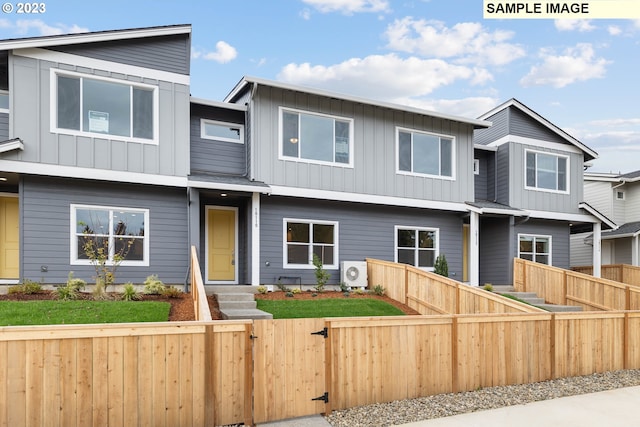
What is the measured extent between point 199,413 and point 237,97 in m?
10.4

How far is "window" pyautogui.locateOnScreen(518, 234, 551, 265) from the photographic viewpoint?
1753 centimetres

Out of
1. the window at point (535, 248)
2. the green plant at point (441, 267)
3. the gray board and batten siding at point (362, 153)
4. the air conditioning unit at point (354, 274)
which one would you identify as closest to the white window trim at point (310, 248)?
the air conditioning unit at point (354, 274)

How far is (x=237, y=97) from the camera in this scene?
1392 cm

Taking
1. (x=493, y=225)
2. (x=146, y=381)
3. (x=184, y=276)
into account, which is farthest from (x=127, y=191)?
(x=493, y=225)

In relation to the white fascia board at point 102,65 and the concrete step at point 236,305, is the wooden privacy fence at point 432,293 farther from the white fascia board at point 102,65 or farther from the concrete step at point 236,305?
the white fascia board at point 102,65

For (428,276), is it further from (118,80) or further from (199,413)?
(118,80)

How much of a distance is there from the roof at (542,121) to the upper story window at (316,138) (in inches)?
277

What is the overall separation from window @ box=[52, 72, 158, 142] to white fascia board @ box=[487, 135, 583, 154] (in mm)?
12418

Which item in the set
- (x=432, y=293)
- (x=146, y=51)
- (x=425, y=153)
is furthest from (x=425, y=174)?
(x=146, y=51)

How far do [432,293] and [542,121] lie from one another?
32.9ft

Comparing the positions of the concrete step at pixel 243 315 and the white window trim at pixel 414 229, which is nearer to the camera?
the concrete step at pixel 243 315

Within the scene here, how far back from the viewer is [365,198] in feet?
46.1

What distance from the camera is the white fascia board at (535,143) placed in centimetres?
1723

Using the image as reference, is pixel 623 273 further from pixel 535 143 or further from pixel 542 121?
pixel 542 121
